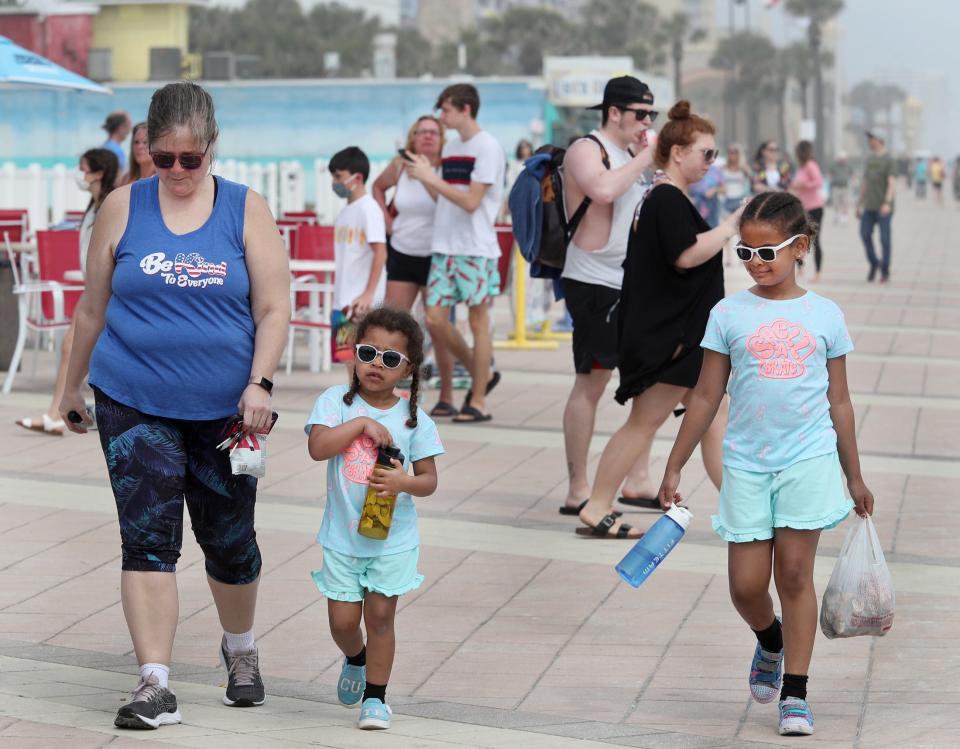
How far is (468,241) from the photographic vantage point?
34.7 ft

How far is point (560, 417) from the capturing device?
11.1m

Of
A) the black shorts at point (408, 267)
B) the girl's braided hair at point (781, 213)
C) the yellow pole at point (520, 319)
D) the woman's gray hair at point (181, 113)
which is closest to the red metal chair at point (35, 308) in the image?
the black shorts at point (408, 267)

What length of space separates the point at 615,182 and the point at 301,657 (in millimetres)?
2808

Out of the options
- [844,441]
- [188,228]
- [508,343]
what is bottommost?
[508,343]

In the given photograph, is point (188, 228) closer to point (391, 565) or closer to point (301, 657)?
point (391, 565)

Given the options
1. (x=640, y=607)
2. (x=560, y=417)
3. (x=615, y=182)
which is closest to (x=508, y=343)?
(x=560, y=417)

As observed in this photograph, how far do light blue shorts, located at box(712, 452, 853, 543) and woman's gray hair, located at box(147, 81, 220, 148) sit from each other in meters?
1.66

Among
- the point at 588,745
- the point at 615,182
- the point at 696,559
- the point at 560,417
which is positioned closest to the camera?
the point at 588,745

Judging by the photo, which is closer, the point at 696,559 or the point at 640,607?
the point at 640,607

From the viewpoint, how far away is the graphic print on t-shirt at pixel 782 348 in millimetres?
4809

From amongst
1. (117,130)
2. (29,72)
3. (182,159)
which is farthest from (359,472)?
(29,72)

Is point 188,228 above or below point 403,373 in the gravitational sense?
above

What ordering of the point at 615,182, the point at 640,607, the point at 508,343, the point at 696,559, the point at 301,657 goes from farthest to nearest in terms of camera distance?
the point at 508,343, the point at 615,182, the point at 696,559, the point at 640,607, the point at 301,657

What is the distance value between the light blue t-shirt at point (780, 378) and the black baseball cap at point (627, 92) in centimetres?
297
